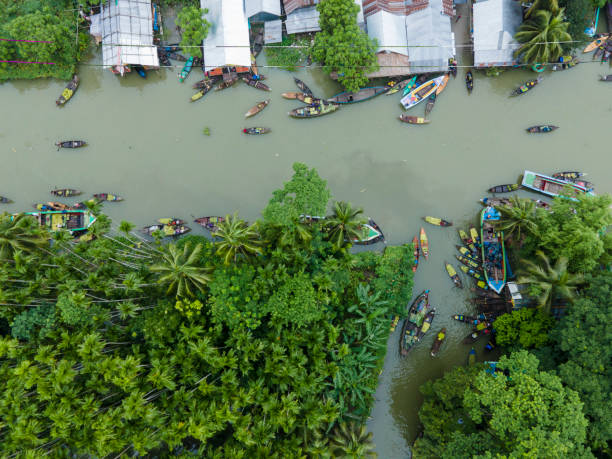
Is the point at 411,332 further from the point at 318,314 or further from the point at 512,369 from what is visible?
the point at 318,314

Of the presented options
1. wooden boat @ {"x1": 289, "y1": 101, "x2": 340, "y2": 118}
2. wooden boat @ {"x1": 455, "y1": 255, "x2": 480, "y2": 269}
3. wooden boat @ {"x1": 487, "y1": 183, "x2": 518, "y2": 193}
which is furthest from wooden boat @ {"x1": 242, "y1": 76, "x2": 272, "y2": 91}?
wooden boat @ {"x1": 455, "y1": 255, "x2": 480, "y2": 269}

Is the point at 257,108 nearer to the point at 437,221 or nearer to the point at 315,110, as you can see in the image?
the point at 315,110

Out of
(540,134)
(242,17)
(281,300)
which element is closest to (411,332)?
(281,300)

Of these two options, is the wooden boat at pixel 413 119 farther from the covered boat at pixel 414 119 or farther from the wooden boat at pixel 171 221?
the wooden boat at pixel 171 221

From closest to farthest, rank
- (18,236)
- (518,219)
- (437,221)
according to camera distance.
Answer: (18,236), (518,219), (437,221)

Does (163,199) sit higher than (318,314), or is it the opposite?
(163,199)

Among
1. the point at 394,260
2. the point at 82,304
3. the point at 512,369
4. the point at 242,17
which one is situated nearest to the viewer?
the point at 82,304

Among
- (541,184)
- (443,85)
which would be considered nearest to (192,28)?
(443,85)
